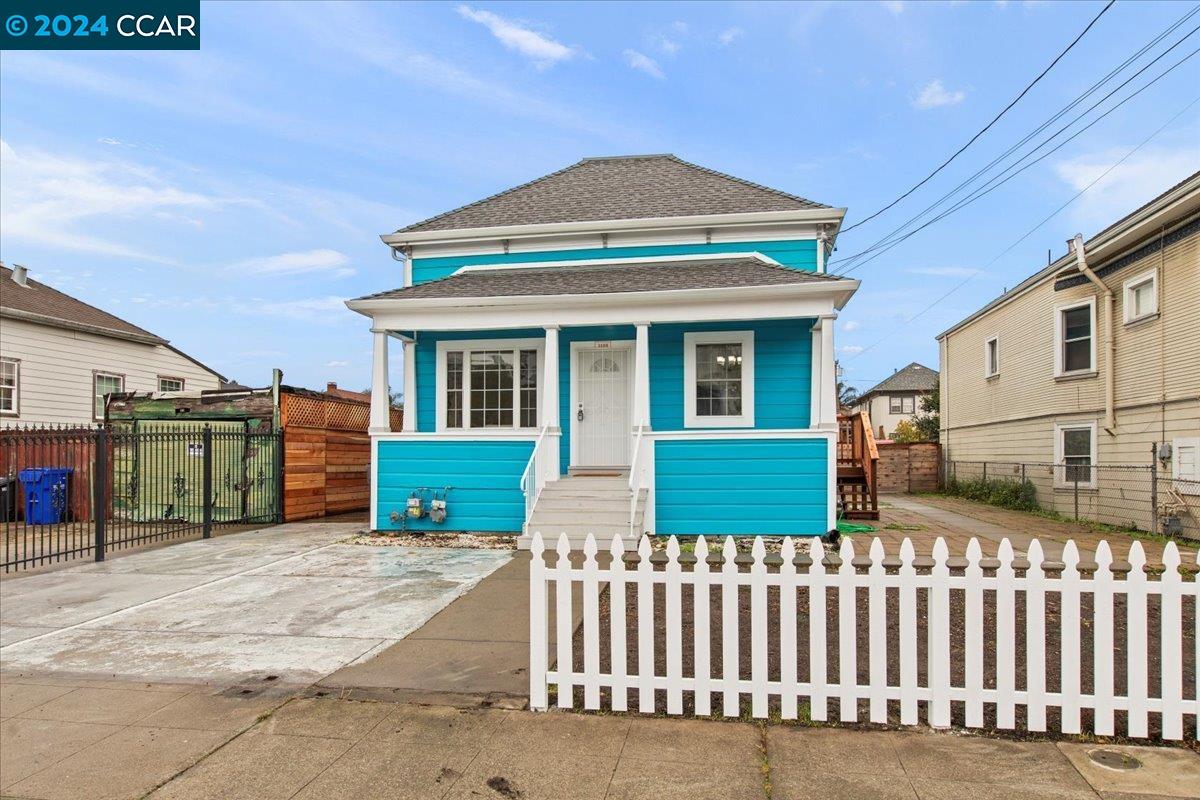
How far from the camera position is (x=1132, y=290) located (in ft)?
39.1

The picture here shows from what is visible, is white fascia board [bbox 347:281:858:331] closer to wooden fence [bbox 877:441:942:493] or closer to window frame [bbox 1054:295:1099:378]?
window frame [bbox 1054:295:1099:378]

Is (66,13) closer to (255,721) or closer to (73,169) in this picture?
(73,169)

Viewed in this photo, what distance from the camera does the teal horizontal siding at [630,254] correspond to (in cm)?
1102

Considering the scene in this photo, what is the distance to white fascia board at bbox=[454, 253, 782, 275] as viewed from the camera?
431 inches

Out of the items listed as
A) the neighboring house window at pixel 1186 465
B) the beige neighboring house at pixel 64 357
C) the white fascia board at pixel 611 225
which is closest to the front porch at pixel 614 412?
the white fascia board at pixel 611 225

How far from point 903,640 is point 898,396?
44827 millimetres

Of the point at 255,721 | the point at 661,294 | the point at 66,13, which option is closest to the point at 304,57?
the point at 66,13

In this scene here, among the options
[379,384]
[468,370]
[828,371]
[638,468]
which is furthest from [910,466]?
[379,384]

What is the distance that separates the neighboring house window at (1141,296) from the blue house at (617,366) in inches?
216

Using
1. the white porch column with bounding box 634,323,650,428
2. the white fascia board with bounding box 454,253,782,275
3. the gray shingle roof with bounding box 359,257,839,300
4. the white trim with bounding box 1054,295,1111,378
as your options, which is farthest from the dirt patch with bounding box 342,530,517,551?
the white trim with bounding box 1054,295,1111,378

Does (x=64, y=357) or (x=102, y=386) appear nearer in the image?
(x=64, y=357)

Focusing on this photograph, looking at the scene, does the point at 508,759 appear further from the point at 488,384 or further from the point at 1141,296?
the point at 1141,296

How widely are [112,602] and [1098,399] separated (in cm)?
1619

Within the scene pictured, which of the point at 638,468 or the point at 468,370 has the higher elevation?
the point at 468,370
